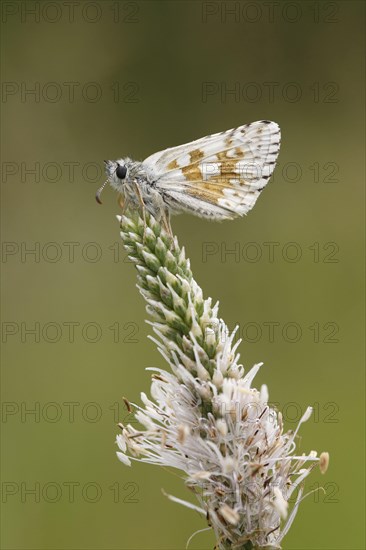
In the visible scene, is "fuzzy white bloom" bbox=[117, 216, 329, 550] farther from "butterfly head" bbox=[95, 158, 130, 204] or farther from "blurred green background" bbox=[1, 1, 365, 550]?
"blurred green background" bbox=[1, 1, 365, 550]

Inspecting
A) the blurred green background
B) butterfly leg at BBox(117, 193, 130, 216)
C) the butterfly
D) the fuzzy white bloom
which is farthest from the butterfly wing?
the blurred green background

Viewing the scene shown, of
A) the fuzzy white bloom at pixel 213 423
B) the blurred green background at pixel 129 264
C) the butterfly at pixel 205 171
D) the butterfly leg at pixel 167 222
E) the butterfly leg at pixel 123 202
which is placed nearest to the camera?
the fuzzy white bloom at pixel 213 423

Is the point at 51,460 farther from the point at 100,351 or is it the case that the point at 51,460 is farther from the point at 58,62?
the point at 58,62

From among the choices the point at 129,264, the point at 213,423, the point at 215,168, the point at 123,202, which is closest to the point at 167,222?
the point at 123,202

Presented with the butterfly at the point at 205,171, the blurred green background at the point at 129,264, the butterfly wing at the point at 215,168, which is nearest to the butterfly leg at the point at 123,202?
the butterfly at the point at 205,171

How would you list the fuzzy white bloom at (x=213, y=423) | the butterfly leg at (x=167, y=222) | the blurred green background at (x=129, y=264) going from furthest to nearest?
the blurred green background at (x=129, y=264) < the butterfly leg at (x=167, y=222) < the fuzzy white bloom at (x=213, y=423)

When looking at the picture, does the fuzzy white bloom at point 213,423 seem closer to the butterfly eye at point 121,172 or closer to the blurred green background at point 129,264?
the butterfly eye at point 121,172
